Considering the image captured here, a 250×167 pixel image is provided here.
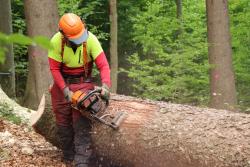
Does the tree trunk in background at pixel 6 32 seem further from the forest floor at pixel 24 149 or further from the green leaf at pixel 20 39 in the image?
the green leaf at pixel 20 39

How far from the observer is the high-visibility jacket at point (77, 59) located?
5219mm

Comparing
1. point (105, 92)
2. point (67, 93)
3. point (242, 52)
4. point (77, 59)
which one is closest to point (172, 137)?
point (105, 92)

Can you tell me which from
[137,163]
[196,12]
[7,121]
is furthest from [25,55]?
[137,163]

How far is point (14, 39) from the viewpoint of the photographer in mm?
1272

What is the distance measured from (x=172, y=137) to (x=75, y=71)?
1.42 metres

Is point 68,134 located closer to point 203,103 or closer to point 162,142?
point 162,142

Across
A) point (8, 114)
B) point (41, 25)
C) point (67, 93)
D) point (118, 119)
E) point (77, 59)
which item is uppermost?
point (41, 25)

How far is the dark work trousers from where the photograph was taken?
17.6 feet

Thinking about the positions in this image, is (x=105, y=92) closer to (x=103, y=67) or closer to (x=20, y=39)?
→ (x=103, y=67)

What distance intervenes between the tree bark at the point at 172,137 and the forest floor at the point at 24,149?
871 mm

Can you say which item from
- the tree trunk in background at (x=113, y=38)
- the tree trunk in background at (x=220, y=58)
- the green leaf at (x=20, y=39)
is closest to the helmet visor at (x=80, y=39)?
the green leaf at (x=20, y=39)

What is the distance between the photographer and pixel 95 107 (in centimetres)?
513

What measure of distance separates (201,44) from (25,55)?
7.76 m

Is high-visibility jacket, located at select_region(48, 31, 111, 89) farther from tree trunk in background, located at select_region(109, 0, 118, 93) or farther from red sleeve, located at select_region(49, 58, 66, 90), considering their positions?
tree trunk in background, located at select_region(109, 0, 118, 93)
